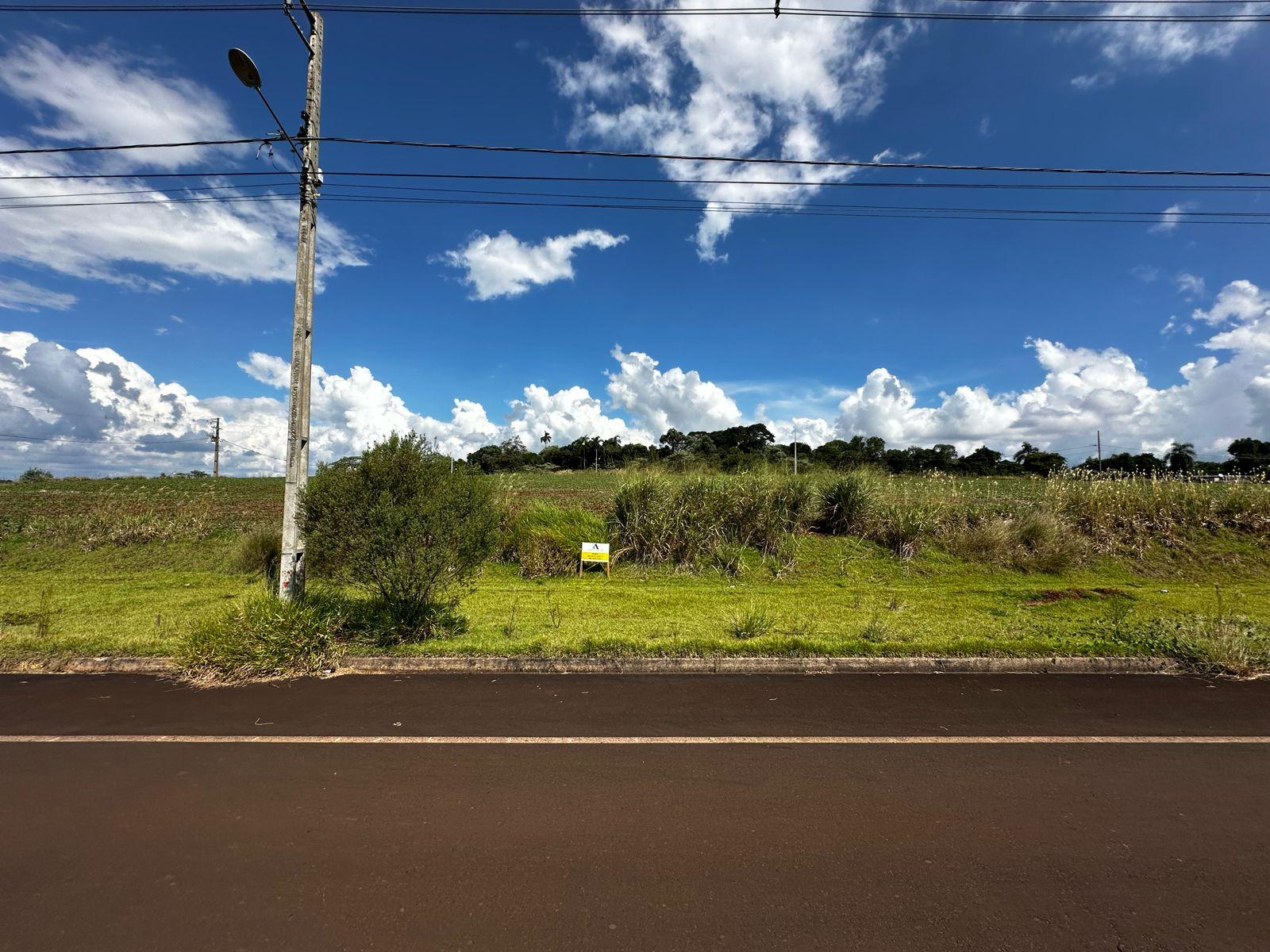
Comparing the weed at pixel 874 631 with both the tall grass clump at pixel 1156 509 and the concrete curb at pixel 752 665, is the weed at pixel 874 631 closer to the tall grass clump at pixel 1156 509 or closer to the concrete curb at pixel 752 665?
the concrete curb at pixel 752 665

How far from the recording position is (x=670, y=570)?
13.7m

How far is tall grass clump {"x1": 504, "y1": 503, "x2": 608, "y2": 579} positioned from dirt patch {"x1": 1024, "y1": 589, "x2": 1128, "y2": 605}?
8.59m

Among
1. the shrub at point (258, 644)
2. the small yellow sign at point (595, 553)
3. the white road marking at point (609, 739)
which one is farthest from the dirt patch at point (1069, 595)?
the shrub at point (258, 644)

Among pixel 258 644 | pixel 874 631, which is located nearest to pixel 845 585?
pixel 874 631

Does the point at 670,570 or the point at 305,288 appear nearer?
the point at 305,288

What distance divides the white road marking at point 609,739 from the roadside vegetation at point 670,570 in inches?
57.7

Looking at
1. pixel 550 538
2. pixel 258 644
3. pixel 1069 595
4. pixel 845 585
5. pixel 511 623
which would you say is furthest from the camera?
pixel 550 538

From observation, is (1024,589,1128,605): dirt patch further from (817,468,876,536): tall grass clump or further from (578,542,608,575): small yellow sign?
(578,542,608,575): small yellow sign

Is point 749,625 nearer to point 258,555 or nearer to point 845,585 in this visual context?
point 845,585

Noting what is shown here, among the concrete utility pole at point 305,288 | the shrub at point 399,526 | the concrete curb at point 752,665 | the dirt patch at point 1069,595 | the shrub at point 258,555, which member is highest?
the concrete utility pole at point 305,288

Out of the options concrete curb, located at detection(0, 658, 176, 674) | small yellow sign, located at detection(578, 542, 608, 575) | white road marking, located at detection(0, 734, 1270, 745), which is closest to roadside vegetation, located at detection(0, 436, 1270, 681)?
concrete curb, located at detection(0, 658, 176, 674)

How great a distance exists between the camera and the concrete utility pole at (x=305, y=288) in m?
7.73

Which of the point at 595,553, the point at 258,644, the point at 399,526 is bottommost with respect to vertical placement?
the point at 258,644

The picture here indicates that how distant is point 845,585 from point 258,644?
10264 millimetres
